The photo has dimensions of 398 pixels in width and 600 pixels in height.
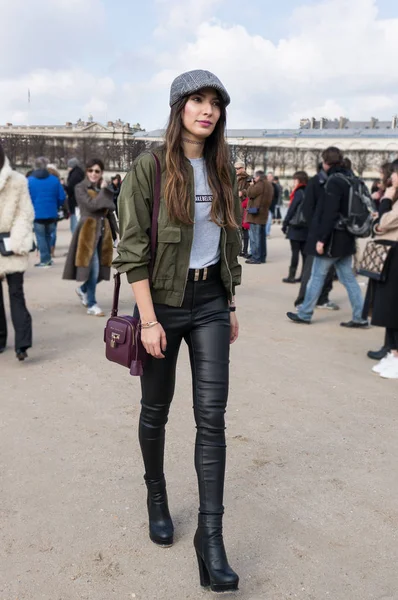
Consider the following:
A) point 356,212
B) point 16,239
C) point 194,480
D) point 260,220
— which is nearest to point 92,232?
point 16,239

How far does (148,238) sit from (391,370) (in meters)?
3.37

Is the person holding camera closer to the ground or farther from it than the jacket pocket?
closer to the ground

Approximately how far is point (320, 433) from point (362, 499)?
31.9 inches

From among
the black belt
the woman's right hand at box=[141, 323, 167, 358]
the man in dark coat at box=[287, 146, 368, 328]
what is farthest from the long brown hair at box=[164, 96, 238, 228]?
the man in dark coat at box=[287, 146, 368, 328]

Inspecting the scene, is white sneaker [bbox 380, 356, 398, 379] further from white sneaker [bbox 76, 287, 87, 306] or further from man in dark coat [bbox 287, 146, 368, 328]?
white sneaker [bbox 76, 287, 87, 306]

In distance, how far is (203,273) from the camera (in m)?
2.47

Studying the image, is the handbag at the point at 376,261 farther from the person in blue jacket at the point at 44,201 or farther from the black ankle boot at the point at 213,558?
the person in blue jacket at the point at 44,201

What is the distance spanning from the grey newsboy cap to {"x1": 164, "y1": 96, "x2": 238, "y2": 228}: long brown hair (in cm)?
3

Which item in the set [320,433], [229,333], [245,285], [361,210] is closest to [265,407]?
[320,433]

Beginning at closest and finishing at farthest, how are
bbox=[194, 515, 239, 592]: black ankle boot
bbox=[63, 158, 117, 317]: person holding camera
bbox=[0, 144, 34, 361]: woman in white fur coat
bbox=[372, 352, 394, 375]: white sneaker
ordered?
bbox=[194, 515, 239, 592]: black ankle boot, bbox=[0, 144, 34, 361]: woman in white fur coat, bbox=[372, 352, 394, 375]: white sneaker, bbox=[63, 158, 117, 317]: person holding camera

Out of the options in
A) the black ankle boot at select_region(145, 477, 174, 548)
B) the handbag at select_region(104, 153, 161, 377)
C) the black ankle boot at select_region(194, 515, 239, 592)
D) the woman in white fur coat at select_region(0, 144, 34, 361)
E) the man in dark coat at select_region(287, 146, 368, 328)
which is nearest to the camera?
the black ankle boot at select_region(194, 515, 239, 592)

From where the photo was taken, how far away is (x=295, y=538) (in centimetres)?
277

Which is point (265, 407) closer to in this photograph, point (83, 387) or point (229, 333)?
point (83, 387)

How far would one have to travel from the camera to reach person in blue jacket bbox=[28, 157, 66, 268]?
10.0m
